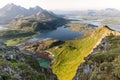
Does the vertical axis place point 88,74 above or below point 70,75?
above

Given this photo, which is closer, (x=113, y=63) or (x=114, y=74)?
(x=114, y=74)

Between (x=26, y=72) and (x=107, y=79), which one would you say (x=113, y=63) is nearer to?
(x=107, y=79)

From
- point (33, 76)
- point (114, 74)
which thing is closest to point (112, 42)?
point (114, 74)

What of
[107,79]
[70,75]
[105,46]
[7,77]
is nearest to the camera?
[7,77]

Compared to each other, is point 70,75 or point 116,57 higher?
point 116,57

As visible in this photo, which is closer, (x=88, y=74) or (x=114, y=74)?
(x=114, y=74)

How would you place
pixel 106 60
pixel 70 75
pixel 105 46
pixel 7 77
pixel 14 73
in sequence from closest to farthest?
1. pixel 7 77
2. pixel 14 73
3. pixel 106 60
4. pixel 105 46
5. pixel 70 75

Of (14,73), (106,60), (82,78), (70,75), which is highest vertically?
(14,73)

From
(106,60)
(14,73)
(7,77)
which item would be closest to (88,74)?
(106,60)

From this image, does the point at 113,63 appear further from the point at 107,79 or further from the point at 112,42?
the point at 112,42
